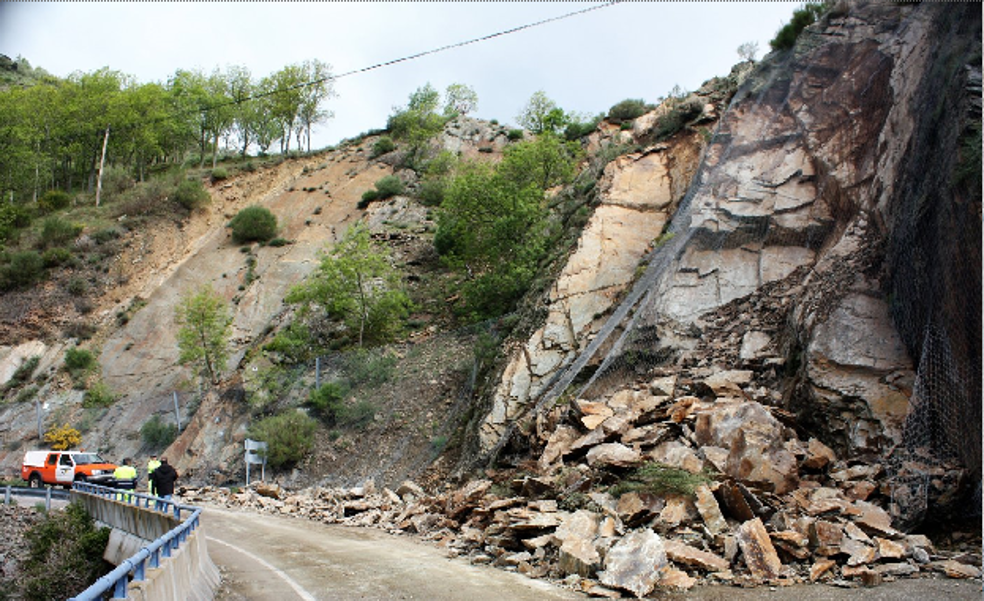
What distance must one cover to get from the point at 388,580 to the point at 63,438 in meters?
26.1

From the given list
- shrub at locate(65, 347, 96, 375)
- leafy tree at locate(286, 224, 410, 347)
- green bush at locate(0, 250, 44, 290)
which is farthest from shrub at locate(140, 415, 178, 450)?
green bush at locate(0, 250, 44, 290)

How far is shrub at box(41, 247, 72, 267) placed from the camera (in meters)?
39.7

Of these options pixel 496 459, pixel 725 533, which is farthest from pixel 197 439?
pixel 725 533

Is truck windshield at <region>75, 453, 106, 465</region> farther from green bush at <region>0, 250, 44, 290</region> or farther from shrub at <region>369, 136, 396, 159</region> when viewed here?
shrub at <region>369, 136, 396, 159</region>

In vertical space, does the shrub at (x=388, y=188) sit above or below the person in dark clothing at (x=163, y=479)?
above

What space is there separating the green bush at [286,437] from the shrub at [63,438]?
1118cm

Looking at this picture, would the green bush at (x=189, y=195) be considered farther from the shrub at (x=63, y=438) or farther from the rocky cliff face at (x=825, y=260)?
the rocky cliff face at (x=825, y=260)

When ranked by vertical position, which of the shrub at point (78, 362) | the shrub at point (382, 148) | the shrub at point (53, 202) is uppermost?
the shrub at point (382, 148)

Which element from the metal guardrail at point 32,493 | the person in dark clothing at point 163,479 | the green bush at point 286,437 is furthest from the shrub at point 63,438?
the person in dark clothing at point 163,479

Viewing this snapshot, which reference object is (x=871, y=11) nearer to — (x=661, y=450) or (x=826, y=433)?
(x=826, y=433)

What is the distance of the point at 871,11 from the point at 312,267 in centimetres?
2906

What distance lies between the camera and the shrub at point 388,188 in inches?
1758

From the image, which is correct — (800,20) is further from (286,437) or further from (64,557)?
(64,557)

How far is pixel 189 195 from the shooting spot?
4575cm
